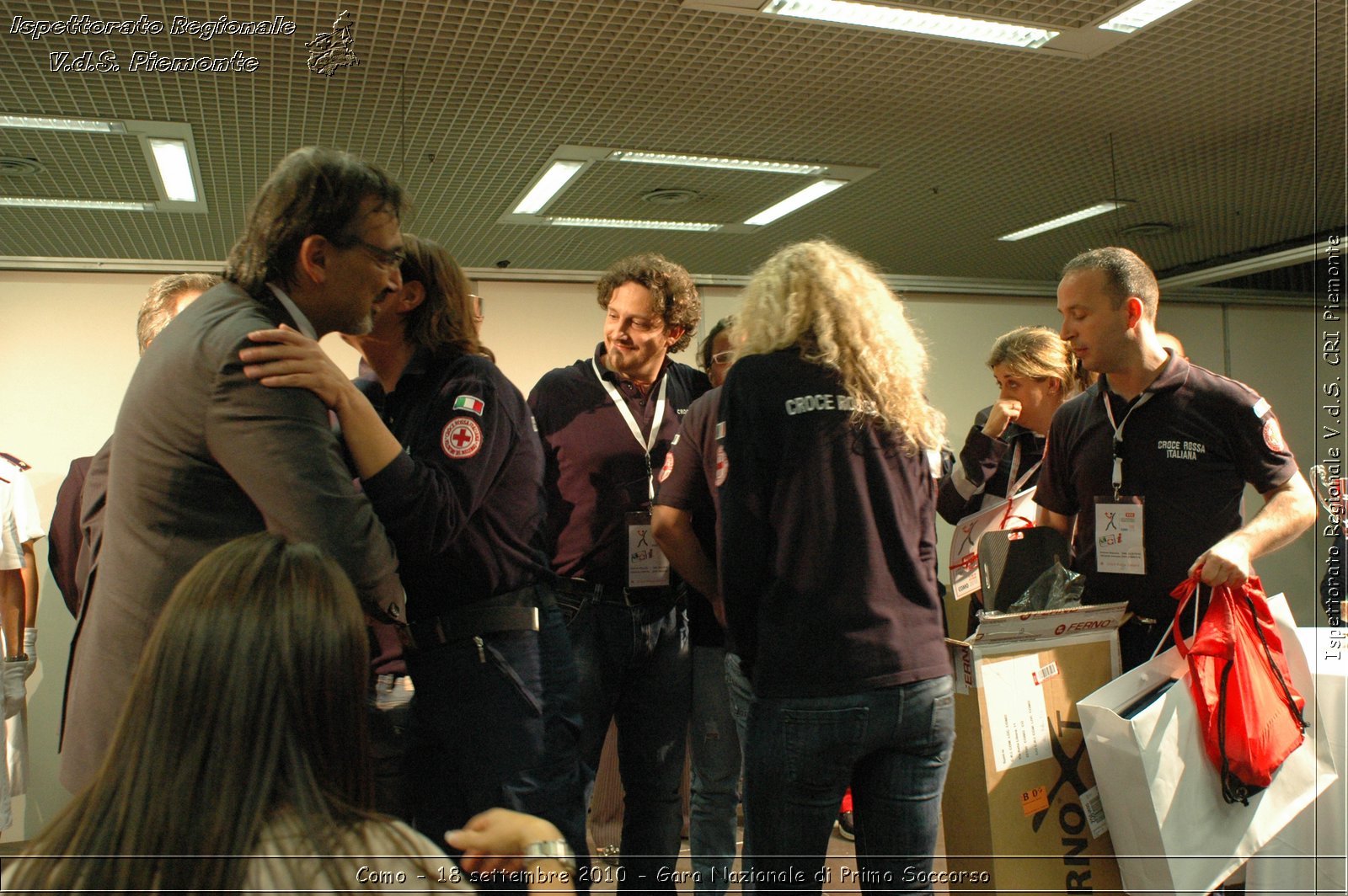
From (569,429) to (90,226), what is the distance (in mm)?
2835

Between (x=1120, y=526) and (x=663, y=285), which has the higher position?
(x=663, y=285)

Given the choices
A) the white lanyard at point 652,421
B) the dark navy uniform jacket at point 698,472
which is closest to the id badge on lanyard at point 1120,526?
the dark navy uniform jacket at point 698,472

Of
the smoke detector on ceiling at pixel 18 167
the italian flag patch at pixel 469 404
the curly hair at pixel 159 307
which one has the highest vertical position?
the smoke detector on ceiling at pixel 18 167

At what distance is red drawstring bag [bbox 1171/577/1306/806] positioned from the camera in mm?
1938

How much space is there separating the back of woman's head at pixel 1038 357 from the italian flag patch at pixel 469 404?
75.2 inches

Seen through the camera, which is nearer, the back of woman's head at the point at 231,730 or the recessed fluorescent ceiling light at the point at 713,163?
the back of woman's head at the point at 231,730

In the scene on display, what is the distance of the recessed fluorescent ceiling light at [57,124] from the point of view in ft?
10.00

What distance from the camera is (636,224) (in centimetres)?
448

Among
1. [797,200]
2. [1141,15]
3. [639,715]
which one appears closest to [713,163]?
[797,200]

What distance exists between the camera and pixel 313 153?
50.3 inches

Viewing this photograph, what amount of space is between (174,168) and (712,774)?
297 centimetres

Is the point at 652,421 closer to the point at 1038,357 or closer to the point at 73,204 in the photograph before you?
the point at 1038,357

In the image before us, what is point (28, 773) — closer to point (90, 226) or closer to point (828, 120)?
point (90, 226)

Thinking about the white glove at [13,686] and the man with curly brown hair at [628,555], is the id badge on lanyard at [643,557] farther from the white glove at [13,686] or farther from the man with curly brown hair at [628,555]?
the white glove at [13,686]
